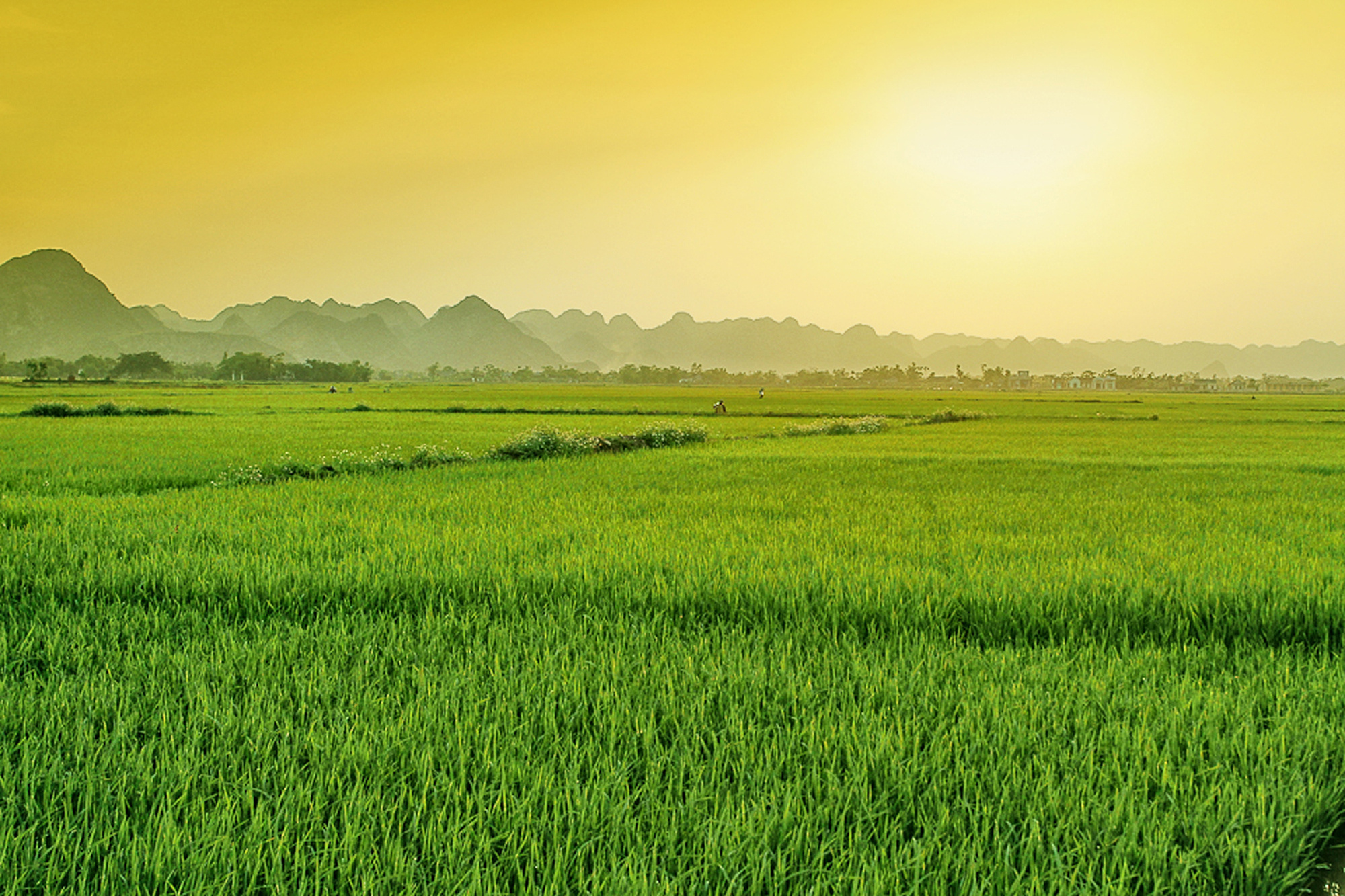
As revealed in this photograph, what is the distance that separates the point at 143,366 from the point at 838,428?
505 feet

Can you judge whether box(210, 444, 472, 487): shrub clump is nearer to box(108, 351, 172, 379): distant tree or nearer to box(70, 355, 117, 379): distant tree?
box(108, 351, 172, 379): distant tree

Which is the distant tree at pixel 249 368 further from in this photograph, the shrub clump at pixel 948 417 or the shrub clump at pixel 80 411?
the shrub clump at pixel 948 417

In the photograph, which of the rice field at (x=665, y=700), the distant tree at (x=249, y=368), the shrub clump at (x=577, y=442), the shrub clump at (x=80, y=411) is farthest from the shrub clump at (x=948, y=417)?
the distant tree at (x=249, y=368)

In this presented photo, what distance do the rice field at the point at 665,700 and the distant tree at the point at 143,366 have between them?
15809 centimetres

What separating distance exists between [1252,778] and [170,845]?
141 inches

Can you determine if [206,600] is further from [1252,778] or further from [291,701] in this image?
[1252,778]

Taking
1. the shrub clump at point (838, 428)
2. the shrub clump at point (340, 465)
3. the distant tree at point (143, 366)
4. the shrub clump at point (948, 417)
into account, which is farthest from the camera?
the distant tree at point (143, 366)

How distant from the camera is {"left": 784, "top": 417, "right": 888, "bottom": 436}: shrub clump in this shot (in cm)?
2550

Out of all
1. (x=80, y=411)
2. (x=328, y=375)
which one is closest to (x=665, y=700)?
(x=80, y=411)

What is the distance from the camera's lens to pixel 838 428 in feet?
88.3

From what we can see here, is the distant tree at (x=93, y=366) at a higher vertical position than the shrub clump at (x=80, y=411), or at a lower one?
higher

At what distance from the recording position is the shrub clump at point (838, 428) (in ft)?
83.7

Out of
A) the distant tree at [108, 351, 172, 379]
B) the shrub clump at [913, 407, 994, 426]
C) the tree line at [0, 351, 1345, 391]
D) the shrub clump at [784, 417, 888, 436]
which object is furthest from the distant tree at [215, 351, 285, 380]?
the shrub clump at [784, 417, 888, 436]

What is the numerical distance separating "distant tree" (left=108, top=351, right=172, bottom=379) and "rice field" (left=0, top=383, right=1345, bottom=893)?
158 m
